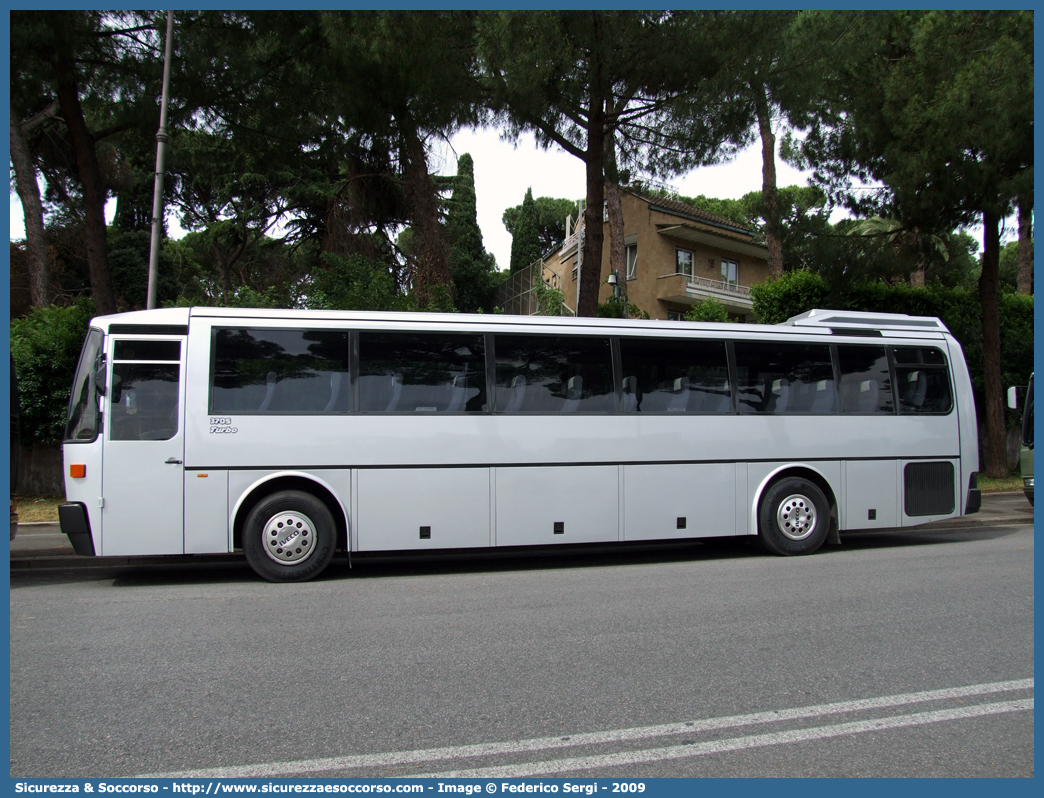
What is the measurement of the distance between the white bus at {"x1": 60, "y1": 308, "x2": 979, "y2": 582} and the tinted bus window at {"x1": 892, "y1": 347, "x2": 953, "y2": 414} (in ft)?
0.10

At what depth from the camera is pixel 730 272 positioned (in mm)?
39094

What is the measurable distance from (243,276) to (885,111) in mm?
25690

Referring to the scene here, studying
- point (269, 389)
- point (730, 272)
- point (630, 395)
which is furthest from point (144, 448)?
point (730, 272)

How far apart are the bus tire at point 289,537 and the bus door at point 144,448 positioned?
73cm

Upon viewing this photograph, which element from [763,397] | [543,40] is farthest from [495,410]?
[543,40]

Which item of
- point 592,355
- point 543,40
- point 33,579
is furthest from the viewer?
point 543,40

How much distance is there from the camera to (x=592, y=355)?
9.27 metres

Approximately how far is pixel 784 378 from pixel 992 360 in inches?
471

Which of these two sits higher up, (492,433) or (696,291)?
(696,291)

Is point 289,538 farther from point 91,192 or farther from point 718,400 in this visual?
point 91,192

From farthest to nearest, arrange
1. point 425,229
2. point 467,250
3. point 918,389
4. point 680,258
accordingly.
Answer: point 467,250 < point 680,258 < point 425,229 < point 918,389

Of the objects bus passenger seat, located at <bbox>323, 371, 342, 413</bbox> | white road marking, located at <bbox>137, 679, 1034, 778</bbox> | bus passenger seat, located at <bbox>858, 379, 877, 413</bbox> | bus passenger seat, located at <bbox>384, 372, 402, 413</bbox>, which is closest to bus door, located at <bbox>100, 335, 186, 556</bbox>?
bus passenger seat, located at <bbox>323, 371, 342, 413</bbox>

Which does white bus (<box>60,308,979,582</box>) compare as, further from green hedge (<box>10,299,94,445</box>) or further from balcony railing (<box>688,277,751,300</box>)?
balcony railing (<box>688,277,751,300</box>)

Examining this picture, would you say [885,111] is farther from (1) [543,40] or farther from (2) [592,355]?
(2) [592,355]
